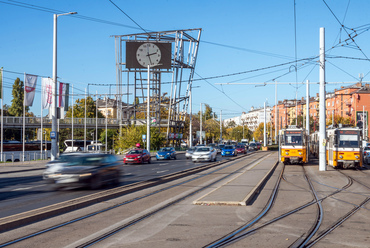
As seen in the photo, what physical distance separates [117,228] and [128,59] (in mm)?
58103

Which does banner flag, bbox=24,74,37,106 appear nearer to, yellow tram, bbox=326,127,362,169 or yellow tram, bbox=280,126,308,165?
yellow tram, bbox=280,126,308,165

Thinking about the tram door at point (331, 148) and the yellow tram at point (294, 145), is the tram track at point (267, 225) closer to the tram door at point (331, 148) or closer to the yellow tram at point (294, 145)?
the tram door at point (331, 148)

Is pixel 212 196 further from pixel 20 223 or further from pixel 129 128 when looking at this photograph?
pixel 129 128

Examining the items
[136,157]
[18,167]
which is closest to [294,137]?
[136,157]

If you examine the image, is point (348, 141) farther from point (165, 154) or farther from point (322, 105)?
point (165, 154)

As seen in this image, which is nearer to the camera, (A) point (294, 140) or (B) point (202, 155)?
(A) point (294, 140)

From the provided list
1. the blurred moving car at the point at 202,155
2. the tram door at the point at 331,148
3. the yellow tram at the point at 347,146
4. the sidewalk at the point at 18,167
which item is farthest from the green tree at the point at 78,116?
the yellow tram at the point at 347,146

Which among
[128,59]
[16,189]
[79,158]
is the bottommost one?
[16,189]

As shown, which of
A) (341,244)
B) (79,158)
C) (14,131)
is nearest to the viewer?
(341,244)

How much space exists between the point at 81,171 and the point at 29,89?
25160 mm

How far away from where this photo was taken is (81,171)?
1597 centimetres

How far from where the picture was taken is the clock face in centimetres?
6500

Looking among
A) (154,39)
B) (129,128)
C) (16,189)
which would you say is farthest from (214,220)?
(154,39)

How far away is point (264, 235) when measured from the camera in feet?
27.0
